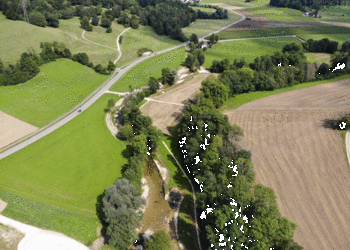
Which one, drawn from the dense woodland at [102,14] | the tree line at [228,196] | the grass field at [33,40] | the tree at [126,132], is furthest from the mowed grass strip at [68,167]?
the dense woodland at [102,14]

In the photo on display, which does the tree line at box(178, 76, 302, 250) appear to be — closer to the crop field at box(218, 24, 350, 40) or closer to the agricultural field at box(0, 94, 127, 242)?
the agricultural field at box(0, 94, 127, 242)

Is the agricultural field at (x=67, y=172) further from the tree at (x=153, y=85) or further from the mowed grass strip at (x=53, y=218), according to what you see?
the tree at (x=153, y=85)

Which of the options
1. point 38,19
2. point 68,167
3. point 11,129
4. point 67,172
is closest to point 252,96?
point 68,167

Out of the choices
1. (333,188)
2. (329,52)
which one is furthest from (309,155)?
(329,52)

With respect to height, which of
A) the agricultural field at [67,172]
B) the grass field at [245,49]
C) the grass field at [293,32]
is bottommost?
the agricultural field at [67,172]

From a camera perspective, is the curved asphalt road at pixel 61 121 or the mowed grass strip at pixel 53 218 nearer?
the mowed grass strip at pixel 53 218

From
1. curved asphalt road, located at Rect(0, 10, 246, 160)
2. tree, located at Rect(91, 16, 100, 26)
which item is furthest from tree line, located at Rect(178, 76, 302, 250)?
tree, located at Rect(91, 16, 100, 26)

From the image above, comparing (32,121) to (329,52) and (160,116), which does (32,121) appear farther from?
(329,52)
